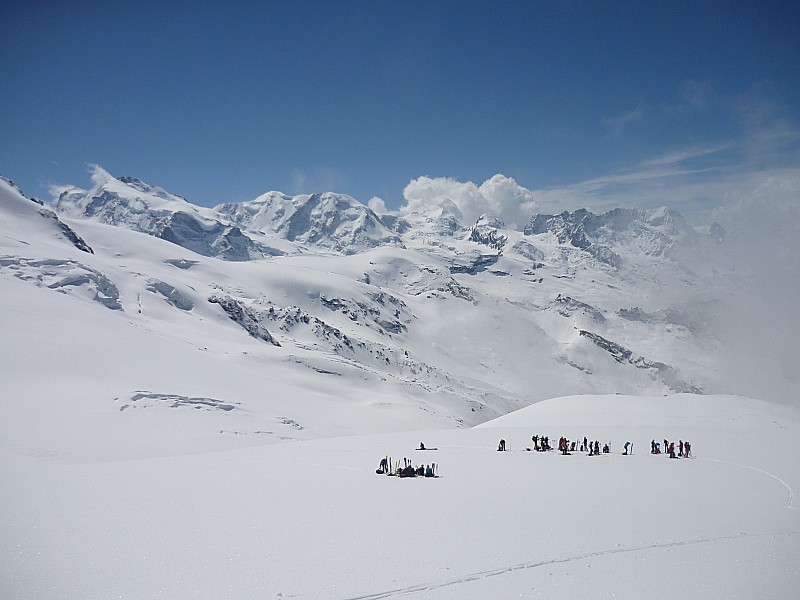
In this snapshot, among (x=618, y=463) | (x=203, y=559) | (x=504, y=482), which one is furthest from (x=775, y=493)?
(x=203, y=559)

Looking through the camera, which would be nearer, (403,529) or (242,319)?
(403,529)

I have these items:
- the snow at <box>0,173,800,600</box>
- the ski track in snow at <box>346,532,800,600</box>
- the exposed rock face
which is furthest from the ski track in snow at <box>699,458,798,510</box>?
the exposed rock face

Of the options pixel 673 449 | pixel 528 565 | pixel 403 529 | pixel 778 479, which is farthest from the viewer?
pixel 673 449

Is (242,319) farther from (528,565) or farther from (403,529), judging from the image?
(528,565)

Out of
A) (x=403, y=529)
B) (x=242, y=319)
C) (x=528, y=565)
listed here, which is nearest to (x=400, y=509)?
(x=403, y=529)

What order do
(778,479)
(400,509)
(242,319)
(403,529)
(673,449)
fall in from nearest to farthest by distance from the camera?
(403,529) < (400,509) < (778,479) < (673,449) < (242,319)

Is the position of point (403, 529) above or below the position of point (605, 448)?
below

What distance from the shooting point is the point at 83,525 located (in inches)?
585

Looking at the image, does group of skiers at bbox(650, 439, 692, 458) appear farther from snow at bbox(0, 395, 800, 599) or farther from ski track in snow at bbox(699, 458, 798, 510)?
snow at bbox(0, 395, 800, 599)

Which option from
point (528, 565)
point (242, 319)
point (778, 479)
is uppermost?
point (242, 319)

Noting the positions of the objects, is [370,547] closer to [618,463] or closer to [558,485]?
[558,485]

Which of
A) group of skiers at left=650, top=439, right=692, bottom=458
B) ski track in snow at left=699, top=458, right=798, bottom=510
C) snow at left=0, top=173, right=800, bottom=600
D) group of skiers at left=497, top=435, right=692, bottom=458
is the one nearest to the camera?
snow at left=0, top=173, right=800, bottom=600

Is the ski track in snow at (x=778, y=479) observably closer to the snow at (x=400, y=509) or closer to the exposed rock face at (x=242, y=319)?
the snow at (x=400, y=509)

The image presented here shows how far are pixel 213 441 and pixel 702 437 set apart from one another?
41084mm
